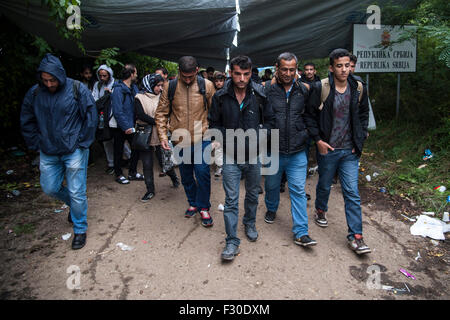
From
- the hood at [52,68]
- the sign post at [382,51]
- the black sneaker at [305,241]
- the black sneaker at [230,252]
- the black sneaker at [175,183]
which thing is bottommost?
the black sneaker at [230,252]

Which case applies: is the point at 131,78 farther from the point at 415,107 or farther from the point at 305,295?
the point at 415,107

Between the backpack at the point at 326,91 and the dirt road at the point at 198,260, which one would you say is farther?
the backpack at the point at 326,91

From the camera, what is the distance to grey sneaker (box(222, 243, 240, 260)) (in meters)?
2.98

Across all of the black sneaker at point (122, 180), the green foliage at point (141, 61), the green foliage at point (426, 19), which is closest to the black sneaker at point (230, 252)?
the black sneaker at point (122, 180)

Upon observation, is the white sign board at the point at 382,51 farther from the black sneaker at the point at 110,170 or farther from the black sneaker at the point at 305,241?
the black sneaker at the point at 110,170

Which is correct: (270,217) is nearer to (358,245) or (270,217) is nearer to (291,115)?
(358,245)

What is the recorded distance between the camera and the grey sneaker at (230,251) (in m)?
2.98

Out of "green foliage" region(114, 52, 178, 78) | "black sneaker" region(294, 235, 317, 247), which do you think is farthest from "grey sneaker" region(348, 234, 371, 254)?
"green foliage" region(114, 52, 178, 78)

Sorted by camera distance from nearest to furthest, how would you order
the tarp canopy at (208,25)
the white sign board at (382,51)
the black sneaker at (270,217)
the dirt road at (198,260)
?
the dirt road at (198,260) → the black sneaker at (270,217) → the tarp canopy at (208,25) → the white sign board at (382,51)

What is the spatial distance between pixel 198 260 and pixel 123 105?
285 centimetres

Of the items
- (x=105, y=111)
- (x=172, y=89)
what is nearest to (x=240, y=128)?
(x=172, y=89)

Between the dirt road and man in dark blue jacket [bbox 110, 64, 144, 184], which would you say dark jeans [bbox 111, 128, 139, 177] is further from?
the dirt road

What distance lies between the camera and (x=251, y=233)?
3.43 metres

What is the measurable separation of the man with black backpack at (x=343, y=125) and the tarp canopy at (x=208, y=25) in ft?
9.43
